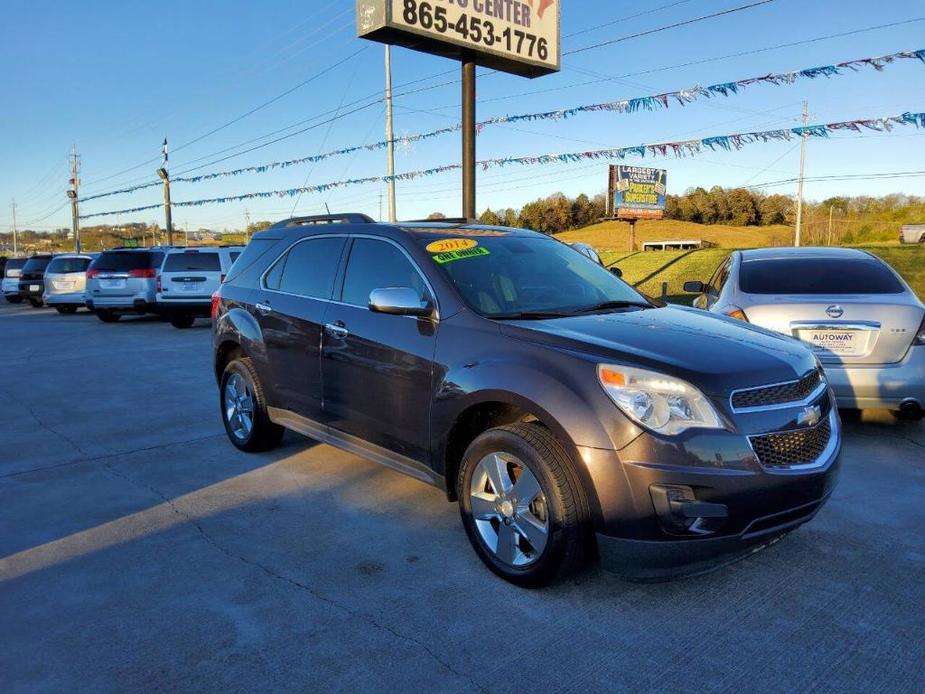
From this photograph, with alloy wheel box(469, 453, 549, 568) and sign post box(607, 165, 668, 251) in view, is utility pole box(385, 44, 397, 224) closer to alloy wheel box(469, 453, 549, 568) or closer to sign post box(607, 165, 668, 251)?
sign post box(607, 165, 668, 251)

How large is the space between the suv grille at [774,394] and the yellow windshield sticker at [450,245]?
1.89 metres

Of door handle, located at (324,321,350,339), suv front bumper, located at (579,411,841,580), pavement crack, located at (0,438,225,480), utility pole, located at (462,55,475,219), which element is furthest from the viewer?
utility pole, located at (462,55,475,219)

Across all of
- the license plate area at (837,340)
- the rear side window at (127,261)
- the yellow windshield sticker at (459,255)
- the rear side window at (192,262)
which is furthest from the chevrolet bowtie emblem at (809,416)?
the rear side window at (127,261)

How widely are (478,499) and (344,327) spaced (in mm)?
1497

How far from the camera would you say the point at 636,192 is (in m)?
39.8

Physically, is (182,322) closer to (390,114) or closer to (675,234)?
(390,114)

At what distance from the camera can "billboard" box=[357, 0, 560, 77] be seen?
10.6 metres

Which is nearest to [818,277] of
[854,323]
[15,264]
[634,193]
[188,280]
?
[854,323]

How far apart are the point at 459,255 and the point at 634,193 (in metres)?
37.6

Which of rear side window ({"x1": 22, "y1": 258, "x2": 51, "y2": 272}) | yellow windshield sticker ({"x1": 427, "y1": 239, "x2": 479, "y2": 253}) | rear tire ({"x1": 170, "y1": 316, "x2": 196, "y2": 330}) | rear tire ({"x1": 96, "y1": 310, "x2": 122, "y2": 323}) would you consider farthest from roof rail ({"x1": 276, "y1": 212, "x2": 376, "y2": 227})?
rear side window ({"x1": 22, "y1": 258, "x2": 51, "y2": 272})

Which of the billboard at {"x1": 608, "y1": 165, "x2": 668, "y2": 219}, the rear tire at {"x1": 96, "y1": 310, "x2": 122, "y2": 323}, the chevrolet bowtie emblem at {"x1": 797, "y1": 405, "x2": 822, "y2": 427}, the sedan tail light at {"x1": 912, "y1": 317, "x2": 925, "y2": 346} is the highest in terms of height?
the billboard at {"x1": 608, "y1": 165, "x2": 668, "y2": 219}

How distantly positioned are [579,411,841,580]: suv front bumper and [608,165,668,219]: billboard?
121 feet

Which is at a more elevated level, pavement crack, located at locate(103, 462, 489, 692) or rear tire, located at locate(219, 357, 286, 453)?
rear tire, located at locate(219, 357, 286, 453)

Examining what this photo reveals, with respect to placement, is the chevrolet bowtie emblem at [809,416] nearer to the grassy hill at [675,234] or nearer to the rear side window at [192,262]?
the rear side window at [192,262]
